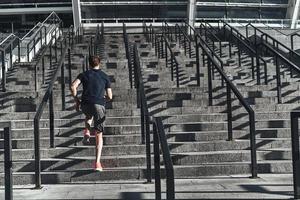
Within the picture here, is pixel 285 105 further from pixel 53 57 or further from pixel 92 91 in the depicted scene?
pixel 53 57

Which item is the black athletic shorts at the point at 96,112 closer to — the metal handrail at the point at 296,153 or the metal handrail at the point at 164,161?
the metal handrail at the point at 164,161

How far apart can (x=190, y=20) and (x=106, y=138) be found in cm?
2499

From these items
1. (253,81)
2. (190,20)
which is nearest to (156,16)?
(190,20)

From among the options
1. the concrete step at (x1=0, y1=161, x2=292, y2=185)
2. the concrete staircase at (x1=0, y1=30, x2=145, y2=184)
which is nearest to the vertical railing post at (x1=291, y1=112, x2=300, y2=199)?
the concrete step at (x1=0, y1=161, x2=292, y2=185)

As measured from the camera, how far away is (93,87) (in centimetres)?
891

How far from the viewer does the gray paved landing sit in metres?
7.50

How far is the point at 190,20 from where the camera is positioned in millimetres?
34250

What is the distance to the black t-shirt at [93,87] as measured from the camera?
8.89 m

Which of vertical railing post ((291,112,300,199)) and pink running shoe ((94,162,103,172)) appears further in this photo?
pink running shoe ((94,162,103,172))

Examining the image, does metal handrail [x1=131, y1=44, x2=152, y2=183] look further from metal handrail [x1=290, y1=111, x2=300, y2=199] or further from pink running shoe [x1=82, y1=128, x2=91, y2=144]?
metal handrail [x1=290, y1=111, x2=300, y2=199]

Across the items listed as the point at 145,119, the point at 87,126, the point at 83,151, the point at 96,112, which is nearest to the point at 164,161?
the point at 145,119

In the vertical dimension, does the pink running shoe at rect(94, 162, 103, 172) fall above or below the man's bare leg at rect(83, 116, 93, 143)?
below

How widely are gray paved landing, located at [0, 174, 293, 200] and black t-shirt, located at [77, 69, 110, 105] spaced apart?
128 cm

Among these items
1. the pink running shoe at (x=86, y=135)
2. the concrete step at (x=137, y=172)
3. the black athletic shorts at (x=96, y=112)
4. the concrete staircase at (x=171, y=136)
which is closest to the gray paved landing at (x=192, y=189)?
the concrete step at (x=137, y=172)
